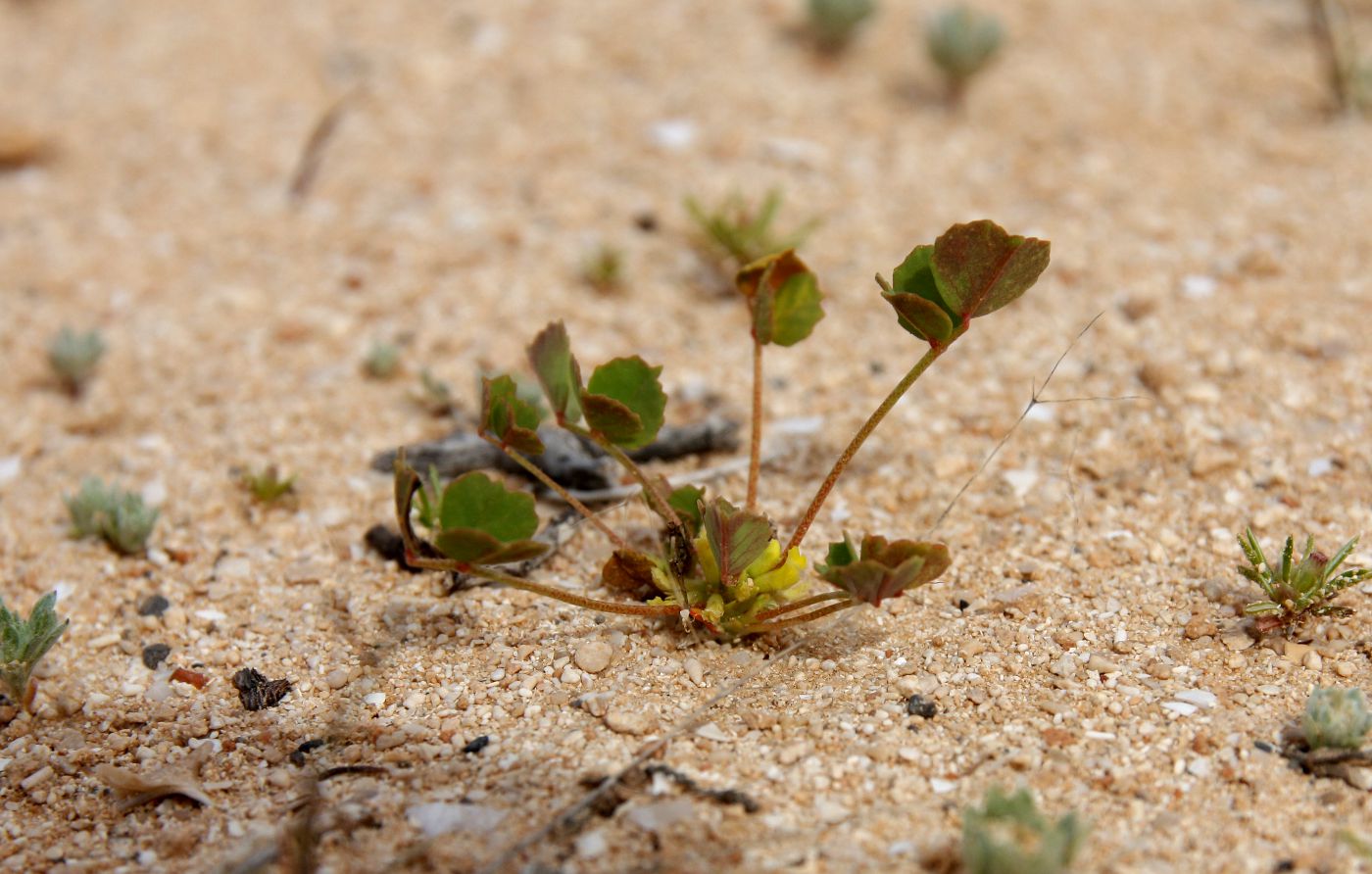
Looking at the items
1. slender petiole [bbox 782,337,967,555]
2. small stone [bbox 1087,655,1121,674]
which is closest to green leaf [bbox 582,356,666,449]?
slender petiole [bbox 782,337,967,555]

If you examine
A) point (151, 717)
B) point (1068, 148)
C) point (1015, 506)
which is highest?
point (1068, 148)

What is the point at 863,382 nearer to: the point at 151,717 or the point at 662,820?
the point at 662,820

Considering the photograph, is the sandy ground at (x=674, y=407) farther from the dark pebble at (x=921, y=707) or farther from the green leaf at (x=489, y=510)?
the green leaf at (x=489, y=510)

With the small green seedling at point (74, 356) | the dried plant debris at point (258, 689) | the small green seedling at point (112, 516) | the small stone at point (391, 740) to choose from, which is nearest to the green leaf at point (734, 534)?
the small stone at point (391, 740)

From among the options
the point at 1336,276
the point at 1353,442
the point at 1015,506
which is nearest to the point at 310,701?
the point at 1015,506

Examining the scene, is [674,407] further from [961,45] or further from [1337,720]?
[961,45]

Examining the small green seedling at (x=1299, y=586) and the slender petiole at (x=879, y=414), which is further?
the small green seedling at (x=1299, y=586)
